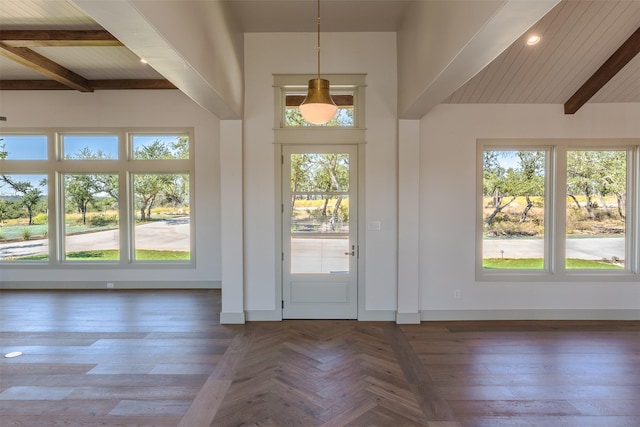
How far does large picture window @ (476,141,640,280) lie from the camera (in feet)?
16.0

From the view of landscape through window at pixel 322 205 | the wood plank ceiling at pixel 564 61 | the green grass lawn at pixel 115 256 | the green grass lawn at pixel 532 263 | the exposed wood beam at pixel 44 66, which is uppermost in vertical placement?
the exposed wood beam at pixel 44 66

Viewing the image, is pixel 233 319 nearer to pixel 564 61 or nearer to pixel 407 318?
pixel 407 318

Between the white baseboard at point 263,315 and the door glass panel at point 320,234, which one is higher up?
the door glass panel at point 320,234

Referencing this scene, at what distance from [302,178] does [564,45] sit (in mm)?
3318

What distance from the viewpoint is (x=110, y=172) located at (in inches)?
257

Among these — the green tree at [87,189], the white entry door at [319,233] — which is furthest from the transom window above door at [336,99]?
the green tree at [87,189]

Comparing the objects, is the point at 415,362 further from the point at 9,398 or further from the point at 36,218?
the point at 36,218

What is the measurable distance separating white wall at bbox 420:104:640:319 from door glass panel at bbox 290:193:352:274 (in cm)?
106

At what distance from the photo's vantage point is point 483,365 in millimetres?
3457

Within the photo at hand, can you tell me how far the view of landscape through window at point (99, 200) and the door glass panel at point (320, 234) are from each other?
9.29 ft

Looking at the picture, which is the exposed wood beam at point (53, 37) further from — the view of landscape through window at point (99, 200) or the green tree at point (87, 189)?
the green tree at point (87, 189)

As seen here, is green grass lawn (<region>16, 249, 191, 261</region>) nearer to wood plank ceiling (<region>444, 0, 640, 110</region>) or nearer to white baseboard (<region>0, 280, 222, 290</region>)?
white baseboard (<region>0, 280, 222, 290</region>)

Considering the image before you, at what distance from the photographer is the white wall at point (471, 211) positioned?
15.5ft

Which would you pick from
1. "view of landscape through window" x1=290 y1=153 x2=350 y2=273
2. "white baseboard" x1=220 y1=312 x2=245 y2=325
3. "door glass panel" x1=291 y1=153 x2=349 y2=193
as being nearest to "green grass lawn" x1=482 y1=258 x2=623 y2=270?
"view of landscape through window" x1=290 y1=153 x2=350 y2=273
